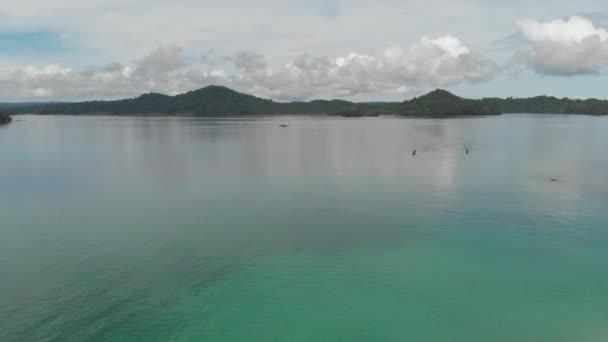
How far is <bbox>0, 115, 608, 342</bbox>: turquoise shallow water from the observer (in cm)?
1769

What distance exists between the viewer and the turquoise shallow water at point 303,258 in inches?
696

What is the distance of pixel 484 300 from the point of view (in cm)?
1967

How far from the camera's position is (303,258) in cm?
2455

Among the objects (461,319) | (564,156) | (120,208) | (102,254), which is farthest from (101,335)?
(564,156)

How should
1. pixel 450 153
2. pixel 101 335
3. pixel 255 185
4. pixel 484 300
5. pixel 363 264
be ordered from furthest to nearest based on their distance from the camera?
pixel 450 153 < pixel 255 185 < pixel 363 264 < pixel 484 300 < pixel 101 335

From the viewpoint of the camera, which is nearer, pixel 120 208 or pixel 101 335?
pixel 101 335

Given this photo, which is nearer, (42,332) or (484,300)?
(42,332)

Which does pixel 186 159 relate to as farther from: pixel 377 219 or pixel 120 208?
pixel 377 219

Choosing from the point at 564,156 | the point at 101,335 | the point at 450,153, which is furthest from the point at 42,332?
the point at 564,156

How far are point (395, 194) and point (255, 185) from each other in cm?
1523

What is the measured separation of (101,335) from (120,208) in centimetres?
2103

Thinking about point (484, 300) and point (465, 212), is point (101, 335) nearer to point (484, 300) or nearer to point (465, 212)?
point (484, 300)

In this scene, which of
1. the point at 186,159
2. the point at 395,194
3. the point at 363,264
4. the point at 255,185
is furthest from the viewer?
the point at 186,159

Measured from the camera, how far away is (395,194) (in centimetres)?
4159
